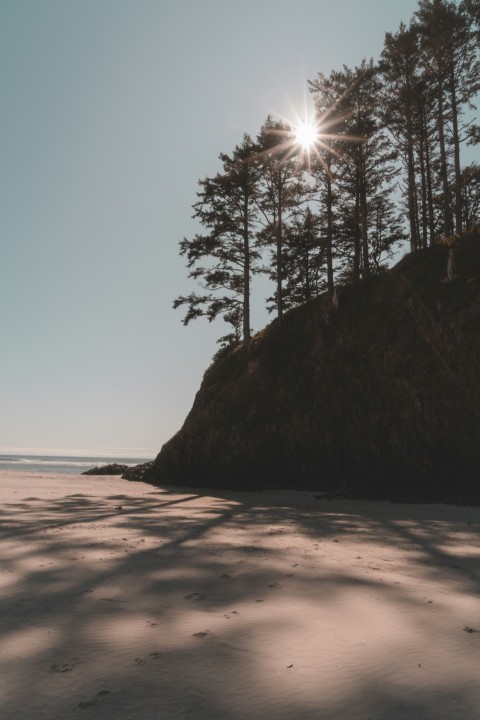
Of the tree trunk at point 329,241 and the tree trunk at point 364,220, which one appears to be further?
the tree trunk at point 364,220

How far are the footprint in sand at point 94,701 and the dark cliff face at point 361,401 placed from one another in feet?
43.9

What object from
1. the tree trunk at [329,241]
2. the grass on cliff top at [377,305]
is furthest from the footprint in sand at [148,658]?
the tree trunk at [329,241]

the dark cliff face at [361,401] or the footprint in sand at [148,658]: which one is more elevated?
the dark cliff face at [361,401]

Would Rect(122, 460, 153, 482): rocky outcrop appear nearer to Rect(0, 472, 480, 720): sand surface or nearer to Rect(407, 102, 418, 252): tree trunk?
Rect(0, 472, 480, 720): sand surface

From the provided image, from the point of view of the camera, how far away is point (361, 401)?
57.8 ft

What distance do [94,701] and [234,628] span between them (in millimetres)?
1162

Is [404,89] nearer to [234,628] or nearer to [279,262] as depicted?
[279,262]

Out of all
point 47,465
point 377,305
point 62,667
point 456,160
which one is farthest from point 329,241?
point 47,465

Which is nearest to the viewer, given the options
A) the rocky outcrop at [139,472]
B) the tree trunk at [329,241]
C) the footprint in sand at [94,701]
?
the footprint in sand at [94,701]

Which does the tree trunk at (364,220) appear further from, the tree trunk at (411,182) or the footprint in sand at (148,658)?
the footprint in sand at (148,658)

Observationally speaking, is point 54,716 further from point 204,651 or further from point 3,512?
point 3,512

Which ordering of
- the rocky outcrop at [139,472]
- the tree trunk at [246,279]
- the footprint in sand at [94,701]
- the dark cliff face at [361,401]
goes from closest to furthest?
the footprint in sand at [94,701] < the dark cliff face at [361,401] < the rocky outcrop at [139,472] < the tree trunk at [246,279]

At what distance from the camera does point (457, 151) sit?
22.1 m

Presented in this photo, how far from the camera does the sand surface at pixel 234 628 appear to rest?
2.40 m
